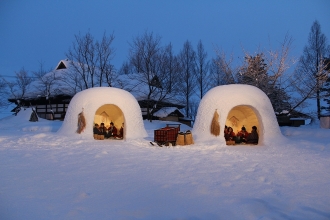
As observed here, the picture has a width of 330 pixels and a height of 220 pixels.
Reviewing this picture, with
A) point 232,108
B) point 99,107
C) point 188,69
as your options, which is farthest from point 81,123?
point 188,69

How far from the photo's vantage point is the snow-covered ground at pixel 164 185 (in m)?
3.20

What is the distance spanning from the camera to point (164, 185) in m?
4.29

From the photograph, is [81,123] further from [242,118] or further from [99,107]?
[242,118]

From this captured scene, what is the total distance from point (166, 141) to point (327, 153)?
5.09 m

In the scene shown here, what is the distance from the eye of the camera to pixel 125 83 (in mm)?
24359

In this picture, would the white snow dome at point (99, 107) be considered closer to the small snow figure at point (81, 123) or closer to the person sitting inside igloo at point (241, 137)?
the small snow figure at point (81, 123)

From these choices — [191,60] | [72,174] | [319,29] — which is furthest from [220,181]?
[191,60]

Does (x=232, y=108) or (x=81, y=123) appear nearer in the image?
(x=232, y=108)

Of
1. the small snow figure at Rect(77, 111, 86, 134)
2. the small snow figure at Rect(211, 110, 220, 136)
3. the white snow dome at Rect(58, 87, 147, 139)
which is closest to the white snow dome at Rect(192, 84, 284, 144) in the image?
the small snow figure at Rect(211, 110, 220, 136)

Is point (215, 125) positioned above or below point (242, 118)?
below

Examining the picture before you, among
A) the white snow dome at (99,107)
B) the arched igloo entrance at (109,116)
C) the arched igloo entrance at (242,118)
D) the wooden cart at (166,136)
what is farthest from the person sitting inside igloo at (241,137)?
the arched igloo entrance at (109,116)

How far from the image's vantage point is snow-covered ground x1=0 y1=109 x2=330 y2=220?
3.20 metres

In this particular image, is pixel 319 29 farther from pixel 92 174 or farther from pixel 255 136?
pixel 92 174

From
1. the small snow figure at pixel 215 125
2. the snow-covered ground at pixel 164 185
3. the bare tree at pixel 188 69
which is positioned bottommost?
the snow-covered ground at pixel 164 185
